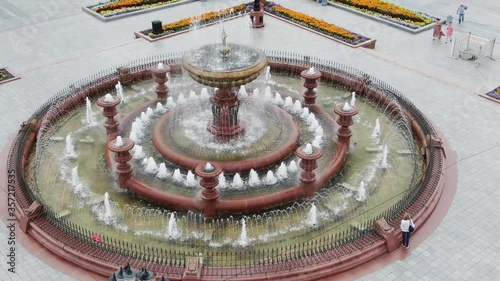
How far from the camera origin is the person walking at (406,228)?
1377 cm

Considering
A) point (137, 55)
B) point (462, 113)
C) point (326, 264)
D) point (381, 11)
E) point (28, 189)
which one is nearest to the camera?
point (326, 264)

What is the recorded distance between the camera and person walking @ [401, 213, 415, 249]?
13.8 metres

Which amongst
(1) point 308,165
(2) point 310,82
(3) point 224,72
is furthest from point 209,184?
(2) point 310,82

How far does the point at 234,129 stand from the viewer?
1800 centimetres

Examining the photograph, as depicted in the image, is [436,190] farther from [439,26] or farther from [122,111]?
[439,26]

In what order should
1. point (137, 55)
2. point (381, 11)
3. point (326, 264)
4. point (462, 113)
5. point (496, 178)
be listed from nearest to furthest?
point (326, 264) < point (496, 178) < point (462, 113) < point (137, 55) < point (381, 11)

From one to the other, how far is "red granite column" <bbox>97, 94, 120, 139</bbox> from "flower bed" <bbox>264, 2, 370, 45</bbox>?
1398 centimetres

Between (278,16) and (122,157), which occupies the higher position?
(122,157)

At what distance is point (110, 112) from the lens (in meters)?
18.3

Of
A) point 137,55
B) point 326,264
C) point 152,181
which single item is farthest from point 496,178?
point 137,55

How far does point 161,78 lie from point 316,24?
12150 mm

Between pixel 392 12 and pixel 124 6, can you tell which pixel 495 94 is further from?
pixel 124 6

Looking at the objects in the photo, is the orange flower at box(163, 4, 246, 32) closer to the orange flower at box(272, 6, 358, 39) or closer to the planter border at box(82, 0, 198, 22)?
the orange flower at box(272, 6, 358, 39)

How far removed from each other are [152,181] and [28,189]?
345cm
